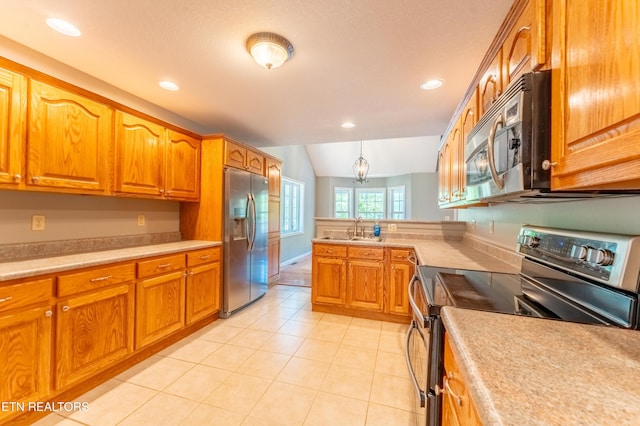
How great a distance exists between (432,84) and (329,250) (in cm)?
204

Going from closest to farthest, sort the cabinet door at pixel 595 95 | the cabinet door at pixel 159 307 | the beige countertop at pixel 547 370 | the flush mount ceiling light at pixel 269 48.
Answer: the beige countertop at pixel 547 370, the cabinet door at pixel 595 95, the flush mount ceiling light at pixel 269 48, the cabinet door at pixel 159 307

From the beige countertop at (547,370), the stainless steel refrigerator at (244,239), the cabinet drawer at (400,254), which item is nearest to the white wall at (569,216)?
the beige countertop at (547,370)

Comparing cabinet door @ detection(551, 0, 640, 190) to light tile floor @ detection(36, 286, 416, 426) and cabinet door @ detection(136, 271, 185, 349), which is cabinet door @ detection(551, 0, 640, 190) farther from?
cabinet door @ detection(136, 271, 185, 349)

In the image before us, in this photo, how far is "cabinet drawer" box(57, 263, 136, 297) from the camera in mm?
1674

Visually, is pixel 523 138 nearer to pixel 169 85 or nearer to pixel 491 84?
pixel 491 84

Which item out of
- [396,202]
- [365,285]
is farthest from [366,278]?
[396,202]

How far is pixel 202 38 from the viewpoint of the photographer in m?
1.72

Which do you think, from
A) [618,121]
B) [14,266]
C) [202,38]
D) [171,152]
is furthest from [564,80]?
[171,152]

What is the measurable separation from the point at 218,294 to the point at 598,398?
309 centimetres

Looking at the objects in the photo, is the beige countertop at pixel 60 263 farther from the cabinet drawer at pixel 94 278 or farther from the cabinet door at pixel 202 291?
the cabinet door at pixel 202 291

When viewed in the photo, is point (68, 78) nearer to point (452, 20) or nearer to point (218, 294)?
point (218, 294)

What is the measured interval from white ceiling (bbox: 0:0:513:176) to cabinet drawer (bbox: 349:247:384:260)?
1.53 metres

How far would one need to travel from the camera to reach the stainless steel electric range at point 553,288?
2.66 feet

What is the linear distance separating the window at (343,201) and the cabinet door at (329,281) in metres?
5.49
